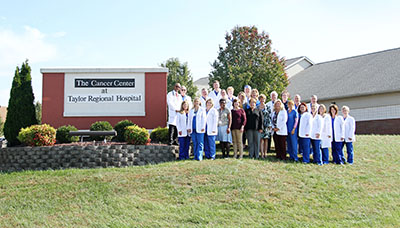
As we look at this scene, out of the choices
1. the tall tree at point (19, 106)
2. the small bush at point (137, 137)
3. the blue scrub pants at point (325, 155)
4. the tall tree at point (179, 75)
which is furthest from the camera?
the tall tree at point (179, 75)

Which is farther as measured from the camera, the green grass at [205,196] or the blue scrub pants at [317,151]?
the blue scrub pants at [317,151]

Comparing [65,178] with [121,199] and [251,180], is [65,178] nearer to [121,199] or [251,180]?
[121,199]

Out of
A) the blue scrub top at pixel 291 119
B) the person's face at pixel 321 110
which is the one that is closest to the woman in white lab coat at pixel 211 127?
the blue scrub top at pixel 291 119

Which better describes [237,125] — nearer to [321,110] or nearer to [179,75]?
[321,110]

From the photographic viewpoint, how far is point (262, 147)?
11000 mm

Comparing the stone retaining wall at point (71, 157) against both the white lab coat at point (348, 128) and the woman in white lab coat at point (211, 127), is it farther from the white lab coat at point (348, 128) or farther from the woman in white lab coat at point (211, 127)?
the white lab coat at point (348, 128)

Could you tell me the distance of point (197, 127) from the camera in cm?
1044

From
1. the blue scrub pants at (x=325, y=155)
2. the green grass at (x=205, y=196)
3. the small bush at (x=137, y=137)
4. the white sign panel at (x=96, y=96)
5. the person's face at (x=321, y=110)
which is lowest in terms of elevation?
the green grass at (x=205, y=196)

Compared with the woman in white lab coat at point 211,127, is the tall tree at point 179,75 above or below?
above

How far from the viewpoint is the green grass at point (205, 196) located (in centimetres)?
649

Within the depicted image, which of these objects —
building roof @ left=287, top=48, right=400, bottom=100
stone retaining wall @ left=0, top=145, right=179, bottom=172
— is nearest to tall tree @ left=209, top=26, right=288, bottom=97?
building roof @ left=287, top=48, right=400, bottom=100

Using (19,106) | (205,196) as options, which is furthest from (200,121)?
(19,106)

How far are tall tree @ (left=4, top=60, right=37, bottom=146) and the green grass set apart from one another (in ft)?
10.4

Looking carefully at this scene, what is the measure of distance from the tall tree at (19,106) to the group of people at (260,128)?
17.8 ft
